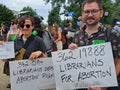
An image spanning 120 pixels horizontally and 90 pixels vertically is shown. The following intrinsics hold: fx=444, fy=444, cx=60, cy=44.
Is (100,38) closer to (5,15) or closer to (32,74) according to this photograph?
(32,74)

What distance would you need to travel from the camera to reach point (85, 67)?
16.0 feet

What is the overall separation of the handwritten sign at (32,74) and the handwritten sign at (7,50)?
1698mm

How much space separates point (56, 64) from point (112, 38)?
2.56 feet

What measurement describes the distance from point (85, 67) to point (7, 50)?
2.72 metres

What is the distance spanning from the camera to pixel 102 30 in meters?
4.72

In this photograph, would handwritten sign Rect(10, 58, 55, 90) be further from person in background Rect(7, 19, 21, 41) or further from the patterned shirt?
person in background Rect(7, 19, 21, 41)

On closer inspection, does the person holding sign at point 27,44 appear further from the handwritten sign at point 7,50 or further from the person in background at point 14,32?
the person in background at point 14,32

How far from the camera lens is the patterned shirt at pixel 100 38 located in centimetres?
462

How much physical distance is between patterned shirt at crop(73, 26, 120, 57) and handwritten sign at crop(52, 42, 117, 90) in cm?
5

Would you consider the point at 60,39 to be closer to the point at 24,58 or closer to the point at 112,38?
the point at 24,58

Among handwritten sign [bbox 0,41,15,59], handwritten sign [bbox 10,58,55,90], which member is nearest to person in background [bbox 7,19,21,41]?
handwritten sign [bbox 0,41,15,59]

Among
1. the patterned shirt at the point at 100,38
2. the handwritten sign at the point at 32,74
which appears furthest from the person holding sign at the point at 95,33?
the handwritten sign at the point at 32,74

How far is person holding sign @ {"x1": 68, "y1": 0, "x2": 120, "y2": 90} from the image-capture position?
15.2 ft

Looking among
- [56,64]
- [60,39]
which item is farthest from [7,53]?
[60,39]
